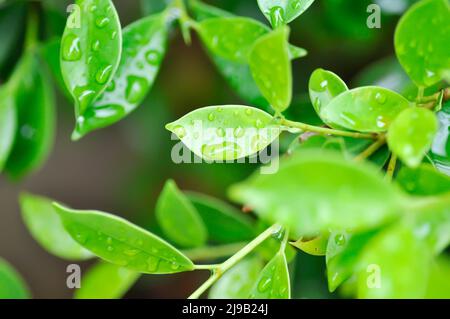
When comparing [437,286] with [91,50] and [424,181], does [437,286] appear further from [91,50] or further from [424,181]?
[91,50]

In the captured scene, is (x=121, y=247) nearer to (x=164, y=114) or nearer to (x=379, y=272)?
(x=379, y=272)

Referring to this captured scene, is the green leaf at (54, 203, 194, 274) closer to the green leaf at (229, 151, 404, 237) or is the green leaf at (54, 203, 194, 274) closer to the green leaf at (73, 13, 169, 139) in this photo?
the green leaf at (73, 13, 169, 139)

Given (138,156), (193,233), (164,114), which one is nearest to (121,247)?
(193,233)

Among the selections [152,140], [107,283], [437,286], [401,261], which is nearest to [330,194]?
[401,261]

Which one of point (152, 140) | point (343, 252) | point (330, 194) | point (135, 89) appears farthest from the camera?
point (152, 140)

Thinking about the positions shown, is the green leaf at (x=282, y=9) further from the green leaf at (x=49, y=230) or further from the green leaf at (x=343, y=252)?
the green leaf at (x=49, y=230)
